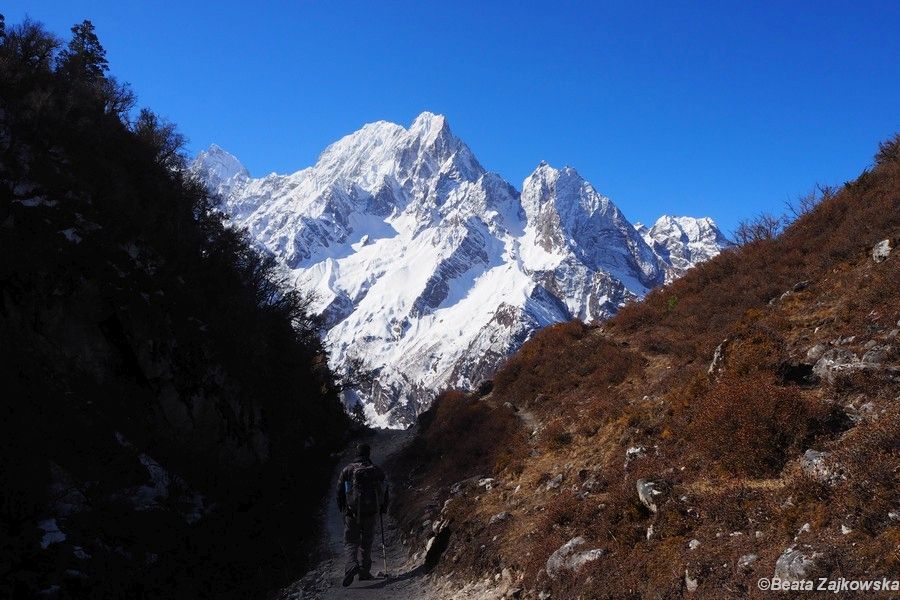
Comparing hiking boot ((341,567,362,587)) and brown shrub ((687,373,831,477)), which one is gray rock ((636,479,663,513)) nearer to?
brown shrub ((687,373,831,477))

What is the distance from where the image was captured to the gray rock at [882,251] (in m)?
13.8

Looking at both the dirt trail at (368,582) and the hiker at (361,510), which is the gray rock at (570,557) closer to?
the dirt trail at (368,582)

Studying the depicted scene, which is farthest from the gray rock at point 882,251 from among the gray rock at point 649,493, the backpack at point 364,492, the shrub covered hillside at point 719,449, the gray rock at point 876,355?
the backpack at point 364,492

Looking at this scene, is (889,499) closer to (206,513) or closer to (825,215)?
(206,513)

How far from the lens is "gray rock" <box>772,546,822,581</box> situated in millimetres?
5633

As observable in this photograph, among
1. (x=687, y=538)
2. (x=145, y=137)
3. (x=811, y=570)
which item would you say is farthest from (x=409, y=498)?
(x=145, y=137)

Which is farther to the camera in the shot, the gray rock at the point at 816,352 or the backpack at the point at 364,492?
the backpack at the point at 364,492

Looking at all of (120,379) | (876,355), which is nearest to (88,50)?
(120,379)

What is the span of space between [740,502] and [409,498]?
44.7ft

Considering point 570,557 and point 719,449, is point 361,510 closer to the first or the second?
point 570,557

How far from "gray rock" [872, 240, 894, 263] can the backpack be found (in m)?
14.4

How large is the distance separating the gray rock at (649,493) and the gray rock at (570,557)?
44.4 inches

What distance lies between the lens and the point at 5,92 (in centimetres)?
1875

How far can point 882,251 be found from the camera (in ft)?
46.1
